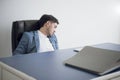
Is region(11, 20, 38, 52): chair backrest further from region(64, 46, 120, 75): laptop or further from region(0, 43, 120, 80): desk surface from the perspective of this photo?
region(64, 46, 120, 75): laptop

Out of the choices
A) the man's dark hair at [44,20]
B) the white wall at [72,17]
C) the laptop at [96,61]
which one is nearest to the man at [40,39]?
the man's dark hair at [44,20]

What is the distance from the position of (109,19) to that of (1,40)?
6.65ft

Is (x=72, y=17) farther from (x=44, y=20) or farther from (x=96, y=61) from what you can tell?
(x=96, y=61)

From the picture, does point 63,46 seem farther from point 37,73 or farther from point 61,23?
point 37,73

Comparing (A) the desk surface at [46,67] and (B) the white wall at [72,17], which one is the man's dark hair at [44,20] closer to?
(B) the white wall at [72,17]

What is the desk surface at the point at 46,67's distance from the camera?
3.88 ft

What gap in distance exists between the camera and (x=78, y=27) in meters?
3.34

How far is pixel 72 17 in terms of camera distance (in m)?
3.22

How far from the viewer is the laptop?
127cm

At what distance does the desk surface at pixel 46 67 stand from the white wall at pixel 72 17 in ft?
3.40

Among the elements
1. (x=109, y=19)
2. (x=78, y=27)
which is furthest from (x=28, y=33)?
(x=109, y=19)

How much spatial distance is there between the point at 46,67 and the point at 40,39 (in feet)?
3.03

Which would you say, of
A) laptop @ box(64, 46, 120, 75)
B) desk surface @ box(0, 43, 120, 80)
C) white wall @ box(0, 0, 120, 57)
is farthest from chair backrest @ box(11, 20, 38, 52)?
laptop @ box(64, 46, 120, 75)

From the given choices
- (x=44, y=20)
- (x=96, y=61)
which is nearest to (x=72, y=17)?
(x=44, y=20)
